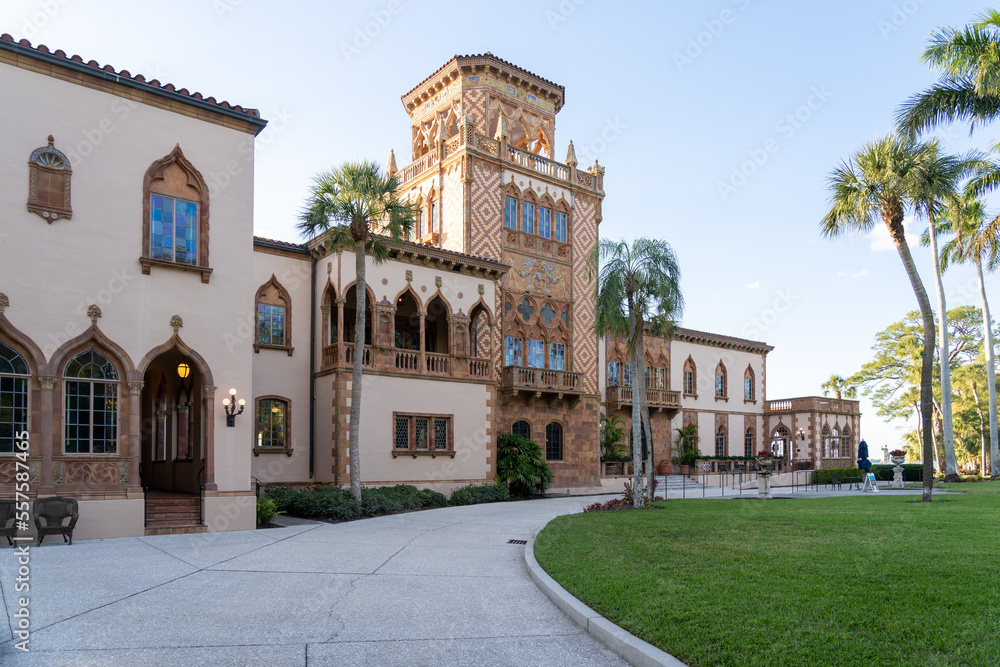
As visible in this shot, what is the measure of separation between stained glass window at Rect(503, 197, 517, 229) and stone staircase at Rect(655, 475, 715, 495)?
13.6 meters

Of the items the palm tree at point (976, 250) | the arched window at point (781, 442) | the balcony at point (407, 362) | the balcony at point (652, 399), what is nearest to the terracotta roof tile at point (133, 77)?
the balcony at point (407, 362)

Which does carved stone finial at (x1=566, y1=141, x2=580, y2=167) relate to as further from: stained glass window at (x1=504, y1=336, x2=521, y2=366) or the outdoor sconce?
the outdoor sconce

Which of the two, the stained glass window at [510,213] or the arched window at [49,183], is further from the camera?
the stained glass window at [510,213]

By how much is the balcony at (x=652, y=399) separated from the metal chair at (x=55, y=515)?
2595cm

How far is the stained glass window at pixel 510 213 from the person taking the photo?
102 ft

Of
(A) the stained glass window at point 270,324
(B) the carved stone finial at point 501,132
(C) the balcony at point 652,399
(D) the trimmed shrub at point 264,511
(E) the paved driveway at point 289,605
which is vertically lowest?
(D) the trimmed shrub at point 264,511

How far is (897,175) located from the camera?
2109 centimetres

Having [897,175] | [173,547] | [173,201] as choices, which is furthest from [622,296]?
[173,547]

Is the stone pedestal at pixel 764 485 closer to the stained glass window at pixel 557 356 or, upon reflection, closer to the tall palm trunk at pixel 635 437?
the tall palm trunk at pixel 635 437

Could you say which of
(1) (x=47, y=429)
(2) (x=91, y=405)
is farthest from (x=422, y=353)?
(1) (x=47, y=429)

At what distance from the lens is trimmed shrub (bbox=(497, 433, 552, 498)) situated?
89.6 feet

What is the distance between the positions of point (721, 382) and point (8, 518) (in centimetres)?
3860

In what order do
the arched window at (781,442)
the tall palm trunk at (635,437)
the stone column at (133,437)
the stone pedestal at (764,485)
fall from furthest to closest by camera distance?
the arched window at (781,442) → the stone pedestal at (764,485) → the tall palm trunk at (635,437) → the stone column at (133,437)

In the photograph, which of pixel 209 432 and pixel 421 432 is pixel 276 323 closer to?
pixel 421 432
